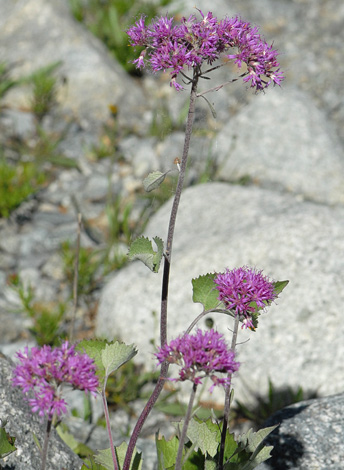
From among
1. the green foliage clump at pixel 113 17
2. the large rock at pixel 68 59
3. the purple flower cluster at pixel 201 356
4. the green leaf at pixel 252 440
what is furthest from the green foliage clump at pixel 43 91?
the purple flower cluster at pixel 201 356

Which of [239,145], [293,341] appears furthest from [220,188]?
[293,341]

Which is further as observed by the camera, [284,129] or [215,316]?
[284,129]

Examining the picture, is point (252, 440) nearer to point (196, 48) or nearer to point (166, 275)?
point (166, 275)

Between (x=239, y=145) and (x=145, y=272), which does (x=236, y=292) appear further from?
(x=239, y=145)

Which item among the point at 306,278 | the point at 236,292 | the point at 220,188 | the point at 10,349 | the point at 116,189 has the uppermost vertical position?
the point at 116,189

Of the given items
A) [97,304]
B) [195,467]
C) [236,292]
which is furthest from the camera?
[97,304]

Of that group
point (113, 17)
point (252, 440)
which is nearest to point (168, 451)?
point (252, 440)
